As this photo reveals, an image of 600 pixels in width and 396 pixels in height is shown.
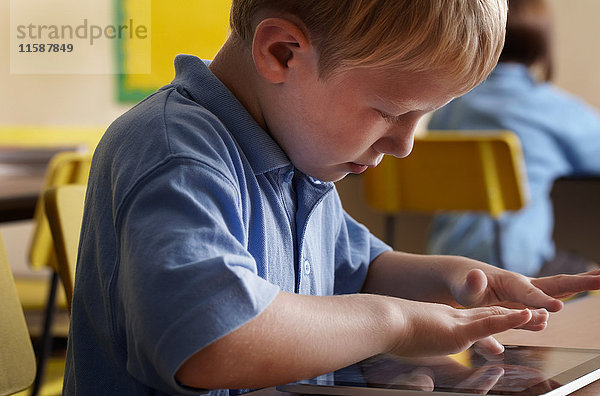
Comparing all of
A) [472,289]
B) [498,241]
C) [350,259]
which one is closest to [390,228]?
[498,241]

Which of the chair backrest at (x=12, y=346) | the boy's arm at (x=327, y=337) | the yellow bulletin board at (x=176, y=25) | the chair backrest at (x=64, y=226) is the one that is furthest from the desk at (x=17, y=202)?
the boy's arm at (x=327, y=337)

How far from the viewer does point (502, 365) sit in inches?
23.5

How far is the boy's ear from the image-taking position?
64cm

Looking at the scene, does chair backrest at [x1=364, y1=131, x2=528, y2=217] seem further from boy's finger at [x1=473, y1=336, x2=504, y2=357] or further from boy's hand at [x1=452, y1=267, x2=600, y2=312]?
boy's finger at [x1=473, y1=336, x2=504, y2=357]

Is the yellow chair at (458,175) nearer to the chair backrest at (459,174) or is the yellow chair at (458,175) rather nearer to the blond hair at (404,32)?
the chair backrest at (459,174)

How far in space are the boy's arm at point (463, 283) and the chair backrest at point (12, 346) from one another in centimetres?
37

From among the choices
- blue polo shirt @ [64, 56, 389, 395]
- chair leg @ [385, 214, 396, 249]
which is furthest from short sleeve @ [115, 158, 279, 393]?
chair leg @ [385, 214, 396, 249]

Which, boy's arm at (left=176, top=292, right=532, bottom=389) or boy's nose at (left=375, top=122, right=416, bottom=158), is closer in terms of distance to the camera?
boy's arm at (left=176, top=292, right=532, bottom=389)

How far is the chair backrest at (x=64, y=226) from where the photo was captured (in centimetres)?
90

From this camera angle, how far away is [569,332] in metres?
0.79

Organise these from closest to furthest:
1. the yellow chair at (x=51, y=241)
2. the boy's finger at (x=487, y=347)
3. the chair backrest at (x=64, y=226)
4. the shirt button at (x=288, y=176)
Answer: the boy's finger at (x=487, y=347), the shirt button at (x=288, y=176), the chair backrest at (x=64, y=226), the yellow chair at (x=51, y=241)

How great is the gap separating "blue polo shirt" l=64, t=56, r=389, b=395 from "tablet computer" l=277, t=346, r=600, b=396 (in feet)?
0.25

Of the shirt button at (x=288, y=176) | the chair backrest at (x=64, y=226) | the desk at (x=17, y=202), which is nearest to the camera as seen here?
the shirt button at (x=288, y=176)

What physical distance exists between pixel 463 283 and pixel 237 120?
0.30 metres
